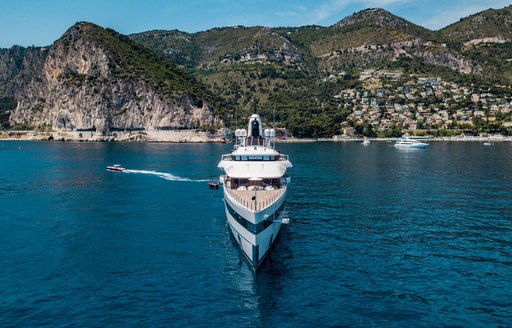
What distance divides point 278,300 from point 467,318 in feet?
44.8

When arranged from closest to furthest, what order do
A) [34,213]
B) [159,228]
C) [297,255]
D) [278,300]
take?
[278,300]
[297,255]
[159,228]
[34,213]

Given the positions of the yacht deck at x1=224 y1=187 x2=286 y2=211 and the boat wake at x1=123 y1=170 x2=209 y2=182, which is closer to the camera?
the yacht deck at x1=224 y1=187 x2=286 y2=211

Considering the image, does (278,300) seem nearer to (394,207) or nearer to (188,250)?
(188,250)

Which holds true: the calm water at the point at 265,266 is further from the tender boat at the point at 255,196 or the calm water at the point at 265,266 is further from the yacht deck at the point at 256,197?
the yacht deck at the point at 256,197

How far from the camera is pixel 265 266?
44375mm

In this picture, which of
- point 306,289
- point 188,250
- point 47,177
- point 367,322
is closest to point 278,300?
point 306,289

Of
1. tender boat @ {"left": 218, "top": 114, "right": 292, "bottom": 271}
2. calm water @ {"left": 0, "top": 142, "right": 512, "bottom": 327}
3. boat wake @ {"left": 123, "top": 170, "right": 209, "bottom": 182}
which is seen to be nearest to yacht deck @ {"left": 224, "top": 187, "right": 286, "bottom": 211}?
tender boat @ {"left": 218, "top": 114, "right": 292, "bottom": 271}

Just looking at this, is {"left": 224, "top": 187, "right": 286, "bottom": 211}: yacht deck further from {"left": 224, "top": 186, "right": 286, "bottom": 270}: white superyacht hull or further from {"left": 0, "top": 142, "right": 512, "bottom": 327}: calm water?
{"left": 0, "top": 142, "right": 512, "bottom": 327}: calm water

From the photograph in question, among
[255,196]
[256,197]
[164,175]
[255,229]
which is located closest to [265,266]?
[255,229]

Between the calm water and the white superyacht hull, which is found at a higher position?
the white superyacht hull

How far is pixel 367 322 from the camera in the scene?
3294 centimetres

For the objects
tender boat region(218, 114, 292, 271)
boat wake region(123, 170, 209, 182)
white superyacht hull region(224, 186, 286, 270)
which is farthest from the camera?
boat wake region(123, 170, 209, 182)

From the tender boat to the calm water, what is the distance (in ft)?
6.98

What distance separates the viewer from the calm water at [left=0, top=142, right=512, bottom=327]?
3456cm
